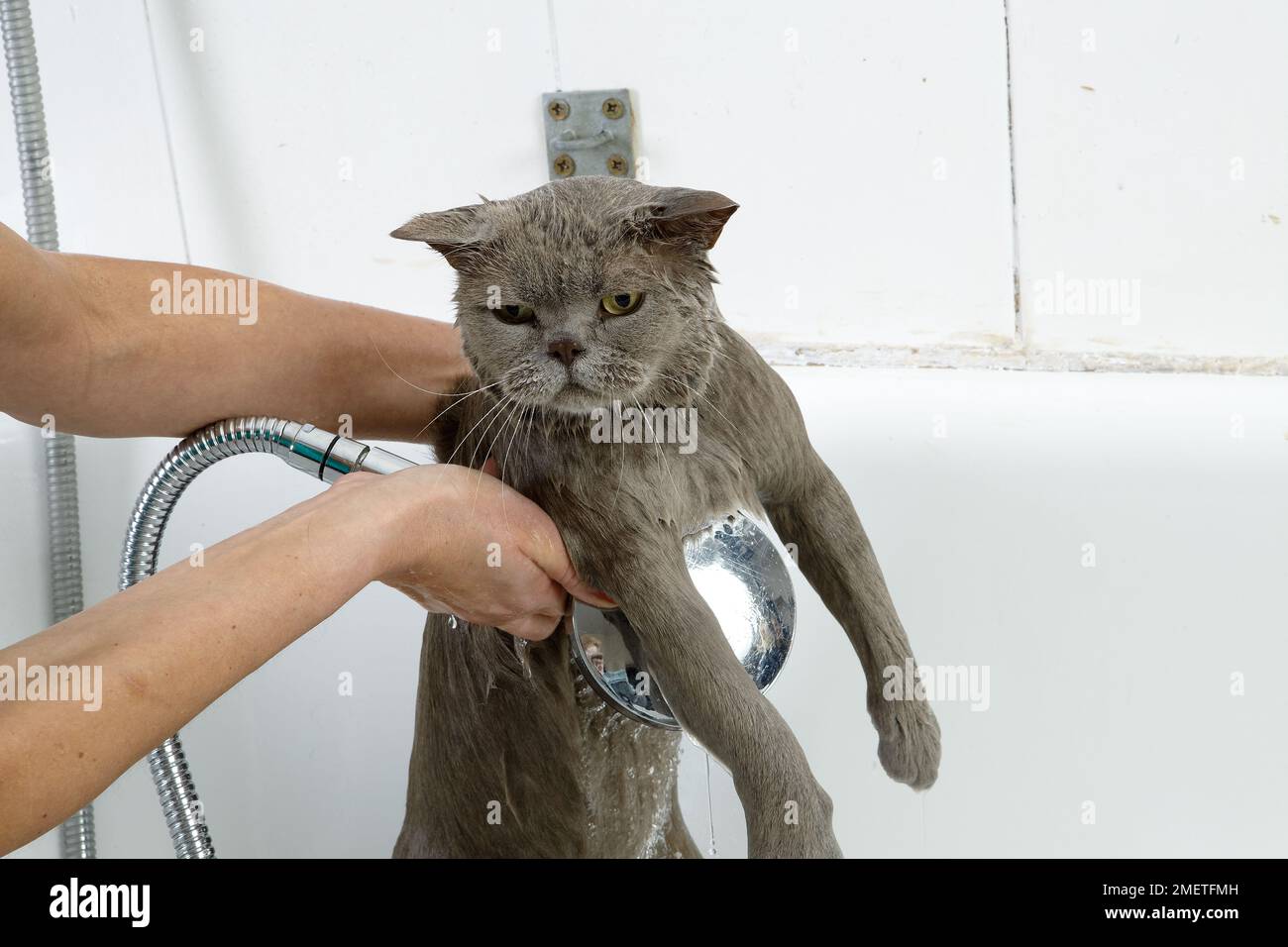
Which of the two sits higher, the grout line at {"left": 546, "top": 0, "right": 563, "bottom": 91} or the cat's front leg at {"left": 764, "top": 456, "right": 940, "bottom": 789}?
the grout line at {"left": 546, "top": 0, "right": 563, "bottom": 91}

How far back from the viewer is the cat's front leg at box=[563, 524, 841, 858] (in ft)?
3.42

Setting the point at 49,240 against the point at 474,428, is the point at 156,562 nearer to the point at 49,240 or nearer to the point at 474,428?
the point at 49,240

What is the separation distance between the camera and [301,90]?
196 cm

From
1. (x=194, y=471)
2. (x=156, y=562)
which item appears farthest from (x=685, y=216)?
(x=156, y=562)

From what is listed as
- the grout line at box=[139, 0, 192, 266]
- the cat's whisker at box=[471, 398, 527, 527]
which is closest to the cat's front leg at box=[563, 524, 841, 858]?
the cat's whisker at box=[471, 398, 527, 527]

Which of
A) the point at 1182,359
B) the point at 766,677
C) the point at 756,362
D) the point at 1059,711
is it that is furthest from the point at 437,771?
Result: the point at 1182,359

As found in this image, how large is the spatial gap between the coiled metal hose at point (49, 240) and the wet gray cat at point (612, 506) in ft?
1.78

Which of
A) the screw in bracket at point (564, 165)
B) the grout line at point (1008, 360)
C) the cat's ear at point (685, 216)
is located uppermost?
the screw in bracket at point (564, 165)

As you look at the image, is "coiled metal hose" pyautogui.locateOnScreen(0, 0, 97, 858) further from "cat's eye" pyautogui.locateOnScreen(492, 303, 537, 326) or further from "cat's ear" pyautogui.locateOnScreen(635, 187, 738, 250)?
"cat's ear" pyautogui.locateOnScreen(635, 187, 738, 250)

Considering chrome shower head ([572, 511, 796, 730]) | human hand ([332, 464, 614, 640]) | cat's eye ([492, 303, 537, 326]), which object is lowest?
chrome shower head ([572, 511, 796, 730])

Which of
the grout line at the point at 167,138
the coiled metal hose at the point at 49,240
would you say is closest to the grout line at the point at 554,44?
the grout line at the point at 167,138

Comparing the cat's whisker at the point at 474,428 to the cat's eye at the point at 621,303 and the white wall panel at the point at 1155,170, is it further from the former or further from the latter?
the white wall panel at the point at 1155,170

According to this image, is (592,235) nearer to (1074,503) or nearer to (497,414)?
(497,414)

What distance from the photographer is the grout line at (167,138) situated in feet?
6.30
